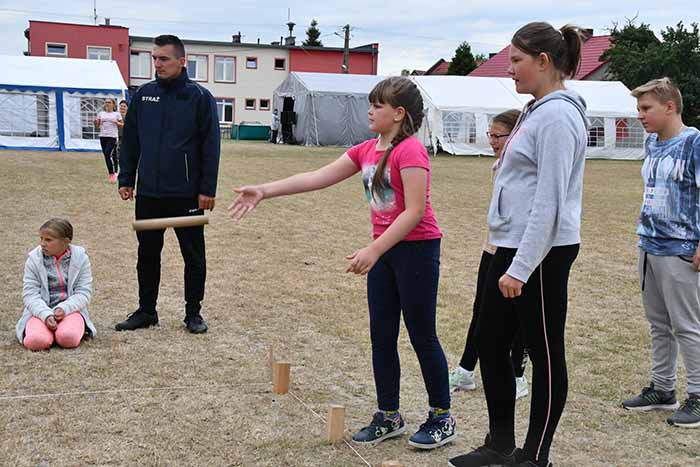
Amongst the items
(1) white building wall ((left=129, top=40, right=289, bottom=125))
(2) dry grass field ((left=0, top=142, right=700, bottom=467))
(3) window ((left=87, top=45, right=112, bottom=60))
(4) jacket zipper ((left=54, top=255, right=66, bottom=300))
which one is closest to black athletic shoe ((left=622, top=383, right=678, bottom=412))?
(2) dry grass field ((left=0, top=142, right=700, bottom=467))

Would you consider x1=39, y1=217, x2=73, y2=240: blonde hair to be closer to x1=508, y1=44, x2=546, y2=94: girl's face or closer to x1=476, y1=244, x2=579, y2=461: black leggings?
x1=476, y1=244, x2=579, y2=461: black leggings

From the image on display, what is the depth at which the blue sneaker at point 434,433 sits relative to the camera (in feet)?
12.9

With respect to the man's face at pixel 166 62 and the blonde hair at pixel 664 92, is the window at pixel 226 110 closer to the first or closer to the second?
the man's face at pixel 166 62

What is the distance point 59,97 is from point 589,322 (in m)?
23.6

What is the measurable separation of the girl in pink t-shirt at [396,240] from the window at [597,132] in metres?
32.3

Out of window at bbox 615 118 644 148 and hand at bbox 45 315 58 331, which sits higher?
window at bbox 615 118 644 148

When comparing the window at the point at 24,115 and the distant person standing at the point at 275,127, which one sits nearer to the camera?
the window at the point at 24,115

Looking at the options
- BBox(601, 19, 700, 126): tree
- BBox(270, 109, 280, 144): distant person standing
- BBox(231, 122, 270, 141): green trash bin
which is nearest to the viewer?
BBox(601, 19, 700, 126): tree

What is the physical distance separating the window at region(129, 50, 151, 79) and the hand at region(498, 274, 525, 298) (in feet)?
182

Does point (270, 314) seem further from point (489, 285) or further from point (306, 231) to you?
point (306, 231)

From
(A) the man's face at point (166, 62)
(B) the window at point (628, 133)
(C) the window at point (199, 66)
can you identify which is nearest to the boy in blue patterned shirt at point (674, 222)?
(A) the man's face at point (166, 62)

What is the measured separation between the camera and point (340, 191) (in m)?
17.0

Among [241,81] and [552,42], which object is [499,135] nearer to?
[552,42]

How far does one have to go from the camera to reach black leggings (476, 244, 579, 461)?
3.33 metres
